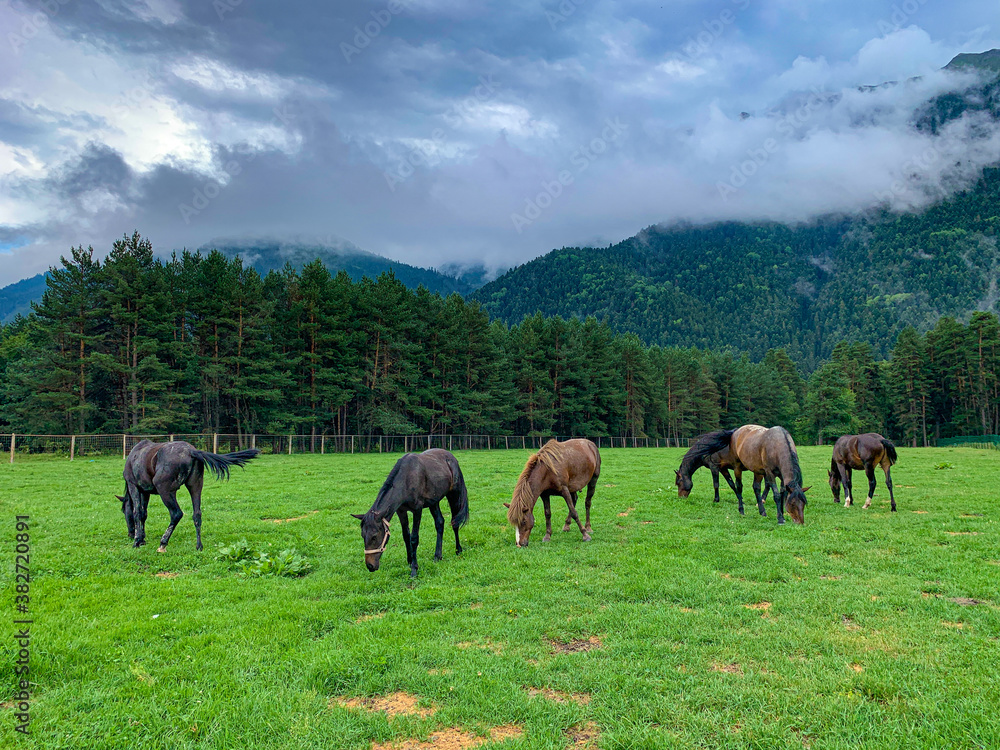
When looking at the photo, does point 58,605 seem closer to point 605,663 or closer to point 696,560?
point 605,663

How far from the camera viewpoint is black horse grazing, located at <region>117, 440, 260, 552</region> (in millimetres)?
9531

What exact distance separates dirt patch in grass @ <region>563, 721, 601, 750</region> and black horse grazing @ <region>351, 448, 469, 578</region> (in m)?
4.29

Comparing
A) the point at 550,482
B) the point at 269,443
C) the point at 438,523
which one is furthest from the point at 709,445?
the point at 269,443

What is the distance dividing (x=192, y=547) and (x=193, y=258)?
44.7 metres

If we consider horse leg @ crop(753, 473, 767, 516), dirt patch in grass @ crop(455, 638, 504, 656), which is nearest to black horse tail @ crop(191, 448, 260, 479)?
dirt patch in grass @ crop(455, 638, 504, 656)

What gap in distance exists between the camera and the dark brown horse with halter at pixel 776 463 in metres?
11.4

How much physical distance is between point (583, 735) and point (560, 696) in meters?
0.54

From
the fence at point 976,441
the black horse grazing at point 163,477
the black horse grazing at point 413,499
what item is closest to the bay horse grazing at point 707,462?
the black horse grazing at point 413,499

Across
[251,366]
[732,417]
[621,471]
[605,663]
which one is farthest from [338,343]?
[732,417]

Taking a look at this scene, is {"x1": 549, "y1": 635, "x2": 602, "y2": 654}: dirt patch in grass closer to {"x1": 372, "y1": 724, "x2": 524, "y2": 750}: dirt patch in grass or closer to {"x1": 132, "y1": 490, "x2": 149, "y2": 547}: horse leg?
{"x1": 372, "y1": 724, "x2": 524, "y2": 750}: dirt patch in grass

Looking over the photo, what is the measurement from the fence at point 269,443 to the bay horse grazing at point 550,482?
2544cm

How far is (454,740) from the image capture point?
379cm

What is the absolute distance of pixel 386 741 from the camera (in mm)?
3766

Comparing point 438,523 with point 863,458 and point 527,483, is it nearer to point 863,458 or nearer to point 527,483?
point 527,483
